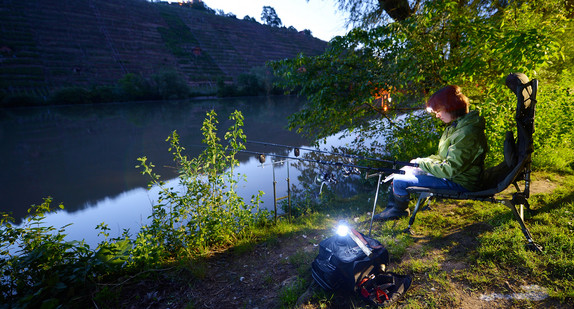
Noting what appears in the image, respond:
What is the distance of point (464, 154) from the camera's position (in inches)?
97.1

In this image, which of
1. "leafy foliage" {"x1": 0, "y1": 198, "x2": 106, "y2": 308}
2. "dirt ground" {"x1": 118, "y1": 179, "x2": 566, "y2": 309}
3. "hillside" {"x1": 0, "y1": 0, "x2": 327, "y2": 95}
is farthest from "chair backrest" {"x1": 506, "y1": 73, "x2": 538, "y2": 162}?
"hillside" {"x1": 0, "y1": 0, "x2": 327, "y2": 95}

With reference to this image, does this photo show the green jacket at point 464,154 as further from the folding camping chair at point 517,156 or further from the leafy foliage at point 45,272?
the leafy foliage at point 45,272

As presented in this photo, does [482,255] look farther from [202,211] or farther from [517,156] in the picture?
[202,211]

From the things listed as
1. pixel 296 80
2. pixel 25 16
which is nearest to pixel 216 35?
pixel 25 16

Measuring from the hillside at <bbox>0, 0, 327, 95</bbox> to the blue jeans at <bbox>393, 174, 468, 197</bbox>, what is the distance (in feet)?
140

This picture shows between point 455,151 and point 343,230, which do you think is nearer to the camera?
point 343,230

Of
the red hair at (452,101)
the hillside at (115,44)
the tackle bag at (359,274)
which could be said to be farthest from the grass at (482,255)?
the hillside at (115,44)

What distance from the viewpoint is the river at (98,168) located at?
5761mm

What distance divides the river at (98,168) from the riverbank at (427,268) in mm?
2501

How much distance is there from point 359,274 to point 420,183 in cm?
136

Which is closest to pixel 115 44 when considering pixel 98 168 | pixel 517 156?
pixel 98 168

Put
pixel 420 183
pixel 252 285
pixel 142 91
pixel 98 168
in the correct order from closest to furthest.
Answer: pixel 252 285
pixel 420 183
pixel 98 168
pixel 142 91

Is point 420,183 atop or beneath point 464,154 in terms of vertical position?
beneath

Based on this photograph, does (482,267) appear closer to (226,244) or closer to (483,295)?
(483,295)
